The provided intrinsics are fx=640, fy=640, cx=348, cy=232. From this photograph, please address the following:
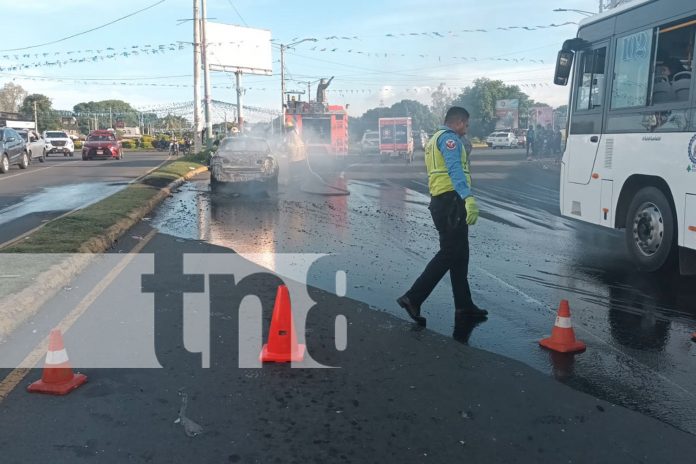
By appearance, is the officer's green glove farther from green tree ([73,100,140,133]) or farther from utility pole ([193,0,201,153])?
green tree ([73,100,140,133])

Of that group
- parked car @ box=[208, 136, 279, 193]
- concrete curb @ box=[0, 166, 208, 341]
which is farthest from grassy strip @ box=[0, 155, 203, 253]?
parked car @ box=[208, 136, 279, 193]

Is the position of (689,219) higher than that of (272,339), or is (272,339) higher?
(689,219)

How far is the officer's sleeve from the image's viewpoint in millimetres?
5605

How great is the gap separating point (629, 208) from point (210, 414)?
20.8 feet

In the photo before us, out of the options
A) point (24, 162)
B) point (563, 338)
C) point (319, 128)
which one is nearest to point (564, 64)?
point (563, 338)

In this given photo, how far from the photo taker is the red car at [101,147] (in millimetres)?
36062

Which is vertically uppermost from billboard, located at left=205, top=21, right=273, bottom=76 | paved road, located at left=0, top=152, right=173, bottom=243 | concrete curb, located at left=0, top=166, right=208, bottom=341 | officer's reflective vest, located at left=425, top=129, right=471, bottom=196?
billboard, located at left=205, top=21, right=273, bottom=76

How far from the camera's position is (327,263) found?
828cm

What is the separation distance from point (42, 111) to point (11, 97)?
13.5 m

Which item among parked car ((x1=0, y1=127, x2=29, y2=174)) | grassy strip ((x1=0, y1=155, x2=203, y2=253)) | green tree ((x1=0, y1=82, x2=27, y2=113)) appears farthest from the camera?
green tree ((x1=0, y1=82, x2=27, y2=113))

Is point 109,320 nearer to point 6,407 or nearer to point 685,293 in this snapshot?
point 6,407

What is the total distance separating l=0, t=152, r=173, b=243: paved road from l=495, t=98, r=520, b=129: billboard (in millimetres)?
79973

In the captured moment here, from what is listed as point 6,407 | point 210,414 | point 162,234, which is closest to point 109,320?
point 6,407

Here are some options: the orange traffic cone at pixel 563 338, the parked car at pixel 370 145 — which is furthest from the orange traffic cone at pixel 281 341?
the parked car at pixel 370 145
